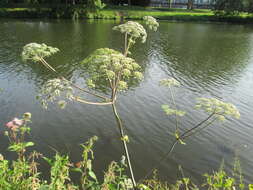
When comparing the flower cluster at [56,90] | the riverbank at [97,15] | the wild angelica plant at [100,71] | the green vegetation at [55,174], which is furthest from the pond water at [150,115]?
the riverbank at [97,15]

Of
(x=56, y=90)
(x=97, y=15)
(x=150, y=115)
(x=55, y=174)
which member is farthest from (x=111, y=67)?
(x=97, y=15)

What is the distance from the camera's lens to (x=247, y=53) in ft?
89.1

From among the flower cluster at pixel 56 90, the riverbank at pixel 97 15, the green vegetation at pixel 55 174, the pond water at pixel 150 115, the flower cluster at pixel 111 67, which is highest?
the riverbank at pixel 97 15

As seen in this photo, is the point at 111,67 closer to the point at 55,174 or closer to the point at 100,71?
the point at 100,71

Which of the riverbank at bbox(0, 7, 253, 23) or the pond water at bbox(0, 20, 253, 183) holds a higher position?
the riverbank at bbox(0, 7, 253, 23)

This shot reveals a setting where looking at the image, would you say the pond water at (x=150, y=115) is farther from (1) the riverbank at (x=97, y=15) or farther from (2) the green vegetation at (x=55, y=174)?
(1) the riverbank at (x=97, y=15)

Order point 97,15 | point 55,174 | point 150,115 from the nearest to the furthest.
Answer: point 55,174 → point 150,115 → point 97,15

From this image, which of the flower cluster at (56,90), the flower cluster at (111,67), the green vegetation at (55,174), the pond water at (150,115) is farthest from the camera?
the pond water at (150,115)

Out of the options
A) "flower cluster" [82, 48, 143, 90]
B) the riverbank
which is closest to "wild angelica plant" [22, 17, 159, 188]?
"flower cluster" [82, 48, 143, 90]

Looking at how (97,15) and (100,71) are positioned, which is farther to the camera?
(97,15)

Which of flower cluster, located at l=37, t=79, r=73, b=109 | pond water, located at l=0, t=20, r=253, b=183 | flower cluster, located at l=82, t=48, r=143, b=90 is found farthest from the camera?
pond water, located at l=0, t=20, r=253, b=183

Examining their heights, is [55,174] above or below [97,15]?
below

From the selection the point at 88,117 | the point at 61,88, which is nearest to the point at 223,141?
the point at 88,117

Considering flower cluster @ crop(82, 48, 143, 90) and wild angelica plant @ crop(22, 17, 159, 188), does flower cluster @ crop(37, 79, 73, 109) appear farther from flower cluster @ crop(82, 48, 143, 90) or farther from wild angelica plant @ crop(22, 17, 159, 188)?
flower cluster @ crop(82, 48, 143, 90)
